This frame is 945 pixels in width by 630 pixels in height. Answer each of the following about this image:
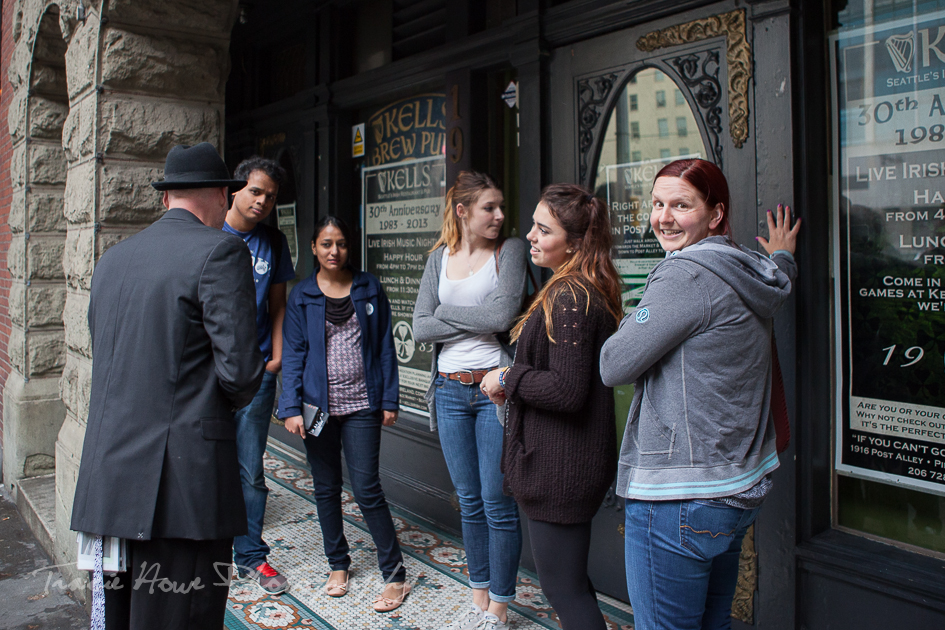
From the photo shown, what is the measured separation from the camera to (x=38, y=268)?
5711 mm

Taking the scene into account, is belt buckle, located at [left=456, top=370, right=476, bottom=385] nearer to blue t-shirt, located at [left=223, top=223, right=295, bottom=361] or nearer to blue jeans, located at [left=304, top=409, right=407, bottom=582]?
blue jeans, located at [left=304, top=409, right=407, bottom=582]

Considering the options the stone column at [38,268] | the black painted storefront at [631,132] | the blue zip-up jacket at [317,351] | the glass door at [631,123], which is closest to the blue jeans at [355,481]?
the blue zip-up jacket at [317,351]

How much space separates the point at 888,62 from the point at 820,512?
1.75m

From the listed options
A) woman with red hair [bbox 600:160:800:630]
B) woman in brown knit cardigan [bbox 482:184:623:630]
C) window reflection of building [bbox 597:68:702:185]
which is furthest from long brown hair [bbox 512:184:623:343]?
window reflection of building [bbox 597:68:702:185]

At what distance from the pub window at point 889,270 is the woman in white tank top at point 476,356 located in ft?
4.36

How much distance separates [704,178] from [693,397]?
585mm

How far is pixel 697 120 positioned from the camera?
10.3ft

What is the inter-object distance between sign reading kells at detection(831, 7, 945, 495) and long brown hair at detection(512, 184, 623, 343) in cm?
103

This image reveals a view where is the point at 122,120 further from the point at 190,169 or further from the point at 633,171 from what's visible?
Result: the point at 633,171

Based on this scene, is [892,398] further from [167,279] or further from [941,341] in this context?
[167,279]

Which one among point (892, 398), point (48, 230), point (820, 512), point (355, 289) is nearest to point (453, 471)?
point (355, 289)

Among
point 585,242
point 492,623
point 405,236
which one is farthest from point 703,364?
point 405,236

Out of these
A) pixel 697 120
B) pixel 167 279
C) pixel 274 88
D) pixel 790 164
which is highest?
pixel 274 88

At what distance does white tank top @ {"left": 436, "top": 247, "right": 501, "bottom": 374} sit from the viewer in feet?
10.3
